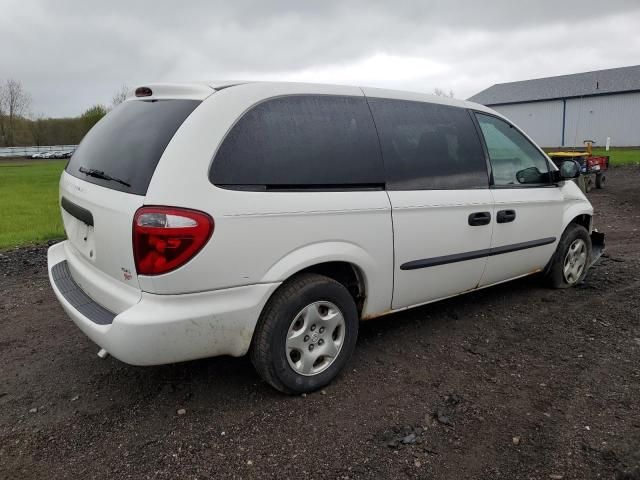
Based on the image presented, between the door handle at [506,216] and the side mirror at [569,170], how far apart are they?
2.68 feet

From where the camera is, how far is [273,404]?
10.3 ft

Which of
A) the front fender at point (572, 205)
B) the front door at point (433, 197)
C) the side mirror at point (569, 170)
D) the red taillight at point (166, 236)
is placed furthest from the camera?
the front fender at point (572, 205)

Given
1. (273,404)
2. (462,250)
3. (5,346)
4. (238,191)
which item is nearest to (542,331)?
(462,250)

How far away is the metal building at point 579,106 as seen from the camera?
148 feet

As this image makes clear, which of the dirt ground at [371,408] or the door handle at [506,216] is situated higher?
the door handle at [506,216]

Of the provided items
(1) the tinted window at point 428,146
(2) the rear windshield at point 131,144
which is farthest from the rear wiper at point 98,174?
(1) the tinted window at point 428,146

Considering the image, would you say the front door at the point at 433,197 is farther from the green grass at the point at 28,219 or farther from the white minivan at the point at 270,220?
the green grass at the point at 28,219

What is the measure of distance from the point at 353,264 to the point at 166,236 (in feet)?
3.92

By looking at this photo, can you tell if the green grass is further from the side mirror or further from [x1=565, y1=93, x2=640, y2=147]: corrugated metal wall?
→ [x1=565, y1=93, x2=640, y2=147]: corrugated metal wall

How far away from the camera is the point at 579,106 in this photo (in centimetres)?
4819

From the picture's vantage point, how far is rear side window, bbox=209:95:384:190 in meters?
2.82

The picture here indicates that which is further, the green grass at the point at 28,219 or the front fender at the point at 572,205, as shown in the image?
the green grass at the point at 28,219

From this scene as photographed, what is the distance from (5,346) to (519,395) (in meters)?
3.70

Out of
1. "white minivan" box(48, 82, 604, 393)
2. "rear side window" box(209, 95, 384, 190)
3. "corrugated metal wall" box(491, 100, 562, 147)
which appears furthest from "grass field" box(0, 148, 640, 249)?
"corrugated metal wall" box(491, 100, 562, 147)
